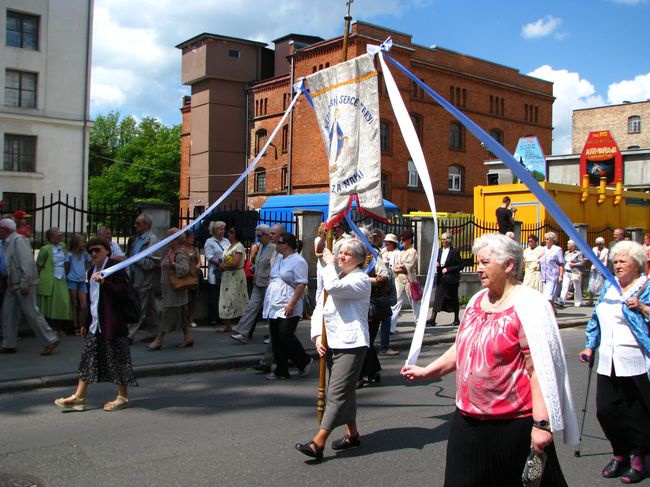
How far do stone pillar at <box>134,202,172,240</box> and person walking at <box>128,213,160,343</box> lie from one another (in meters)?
0.98

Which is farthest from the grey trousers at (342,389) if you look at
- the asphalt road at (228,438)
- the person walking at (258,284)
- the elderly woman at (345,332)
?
the person walking at (258,284)

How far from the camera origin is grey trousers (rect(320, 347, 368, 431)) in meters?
5.16

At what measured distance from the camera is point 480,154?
1823 inches

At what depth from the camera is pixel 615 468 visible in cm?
491

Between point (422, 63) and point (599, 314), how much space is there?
130 feet

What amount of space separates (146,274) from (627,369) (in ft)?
23.7

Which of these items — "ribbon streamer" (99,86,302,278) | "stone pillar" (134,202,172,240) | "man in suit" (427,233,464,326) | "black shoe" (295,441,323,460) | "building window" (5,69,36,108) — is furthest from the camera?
"building window" (5,69,36,108)

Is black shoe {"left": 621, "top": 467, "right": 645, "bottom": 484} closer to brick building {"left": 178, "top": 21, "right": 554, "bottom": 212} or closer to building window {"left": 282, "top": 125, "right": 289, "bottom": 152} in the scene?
brick building {"left": 178, "top": 21, "right": 554, "bottom": 212}

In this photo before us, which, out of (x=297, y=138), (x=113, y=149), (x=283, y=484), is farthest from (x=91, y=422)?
(x=113, y=149)

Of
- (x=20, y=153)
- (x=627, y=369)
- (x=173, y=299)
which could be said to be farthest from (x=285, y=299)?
(x=20, y=153)

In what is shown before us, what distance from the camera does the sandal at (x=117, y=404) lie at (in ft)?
21.1

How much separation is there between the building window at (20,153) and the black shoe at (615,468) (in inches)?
1435

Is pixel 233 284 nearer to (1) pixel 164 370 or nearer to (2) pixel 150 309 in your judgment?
(2) pixel 150 309

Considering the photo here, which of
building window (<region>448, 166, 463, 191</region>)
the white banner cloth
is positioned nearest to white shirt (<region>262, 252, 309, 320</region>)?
the white banner cloth
